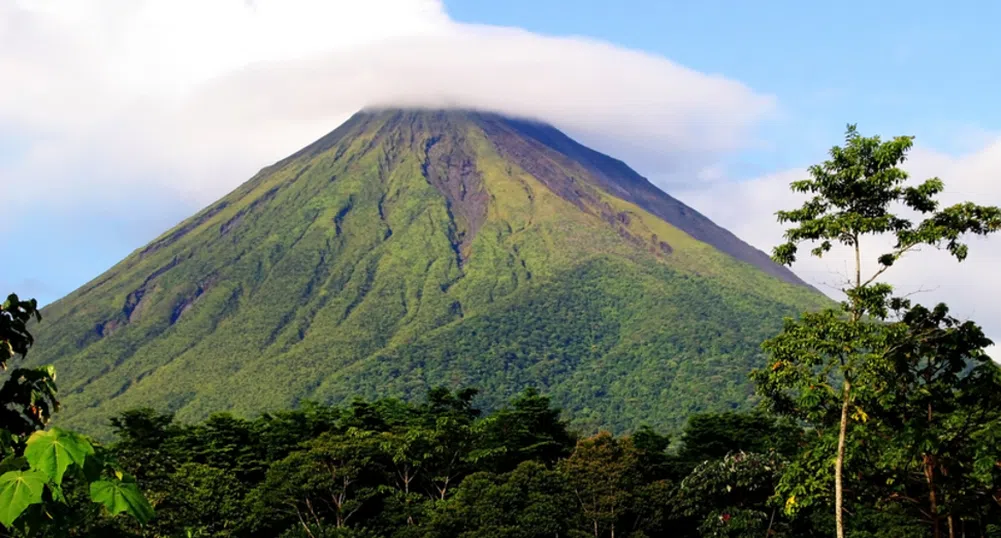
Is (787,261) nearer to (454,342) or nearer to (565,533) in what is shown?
(565,533)

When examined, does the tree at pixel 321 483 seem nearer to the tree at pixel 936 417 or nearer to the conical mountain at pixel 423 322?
the tree at pixel 936 417

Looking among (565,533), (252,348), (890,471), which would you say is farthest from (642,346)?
(890,471)

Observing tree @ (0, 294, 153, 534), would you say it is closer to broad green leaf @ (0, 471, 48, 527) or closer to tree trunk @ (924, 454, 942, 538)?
broad green leaf @ (0, 471, 48, 527)

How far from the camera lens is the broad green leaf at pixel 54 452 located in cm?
308

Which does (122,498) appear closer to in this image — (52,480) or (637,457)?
(52,480)

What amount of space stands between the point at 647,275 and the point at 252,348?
241 ft

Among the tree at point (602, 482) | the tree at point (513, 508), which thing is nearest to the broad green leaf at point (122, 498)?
the tree at point (513, 508)

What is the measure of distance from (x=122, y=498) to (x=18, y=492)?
33cm

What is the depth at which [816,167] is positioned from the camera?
16016mm

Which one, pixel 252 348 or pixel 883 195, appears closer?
pixel 883 195

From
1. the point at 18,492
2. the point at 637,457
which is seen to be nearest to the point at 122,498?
the point at 18,492

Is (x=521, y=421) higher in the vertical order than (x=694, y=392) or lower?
higher

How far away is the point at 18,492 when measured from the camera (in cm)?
295

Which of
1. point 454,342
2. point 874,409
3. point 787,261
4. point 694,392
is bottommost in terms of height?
point 694,392
